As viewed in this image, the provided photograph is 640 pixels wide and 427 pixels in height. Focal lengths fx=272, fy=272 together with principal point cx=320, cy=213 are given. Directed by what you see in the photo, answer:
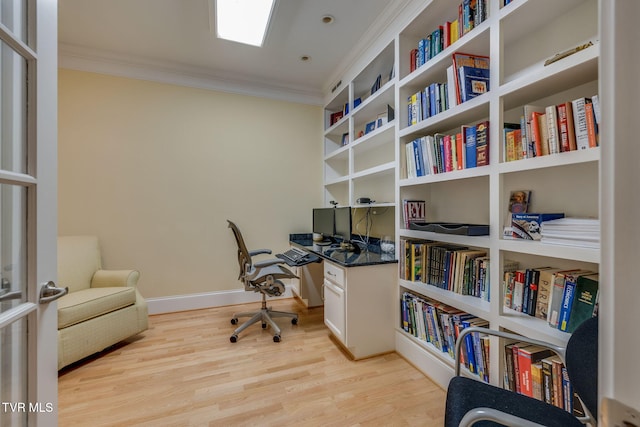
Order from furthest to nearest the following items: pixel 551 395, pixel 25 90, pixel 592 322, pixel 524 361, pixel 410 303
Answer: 1. pixel 410 303
2. pixel 524 361
3. pixel 551 395
4. pixel 592 322
5. pixel 25 90

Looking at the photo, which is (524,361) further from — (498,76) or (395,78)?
(395,78)

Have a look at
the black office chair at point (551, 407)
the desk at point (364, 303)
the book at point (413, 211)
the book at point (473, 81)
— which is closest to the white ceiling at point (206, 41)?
the book at point (473, 81)

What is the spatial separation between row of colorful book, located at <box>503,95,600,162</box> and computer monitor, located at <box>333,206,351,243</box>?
1.38 m

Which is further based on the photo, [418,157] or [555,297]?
[418,157]

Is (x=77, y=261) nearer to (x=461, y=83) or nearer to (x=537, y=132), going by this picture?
(x=461, y=83)

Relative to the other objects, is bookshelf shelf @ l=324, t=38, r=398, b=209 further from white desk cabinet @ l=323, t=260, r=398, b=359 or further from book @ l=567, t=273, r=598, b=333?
book @ l=567, t=273, r=598, b=333

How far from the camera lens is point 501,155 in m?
1.40

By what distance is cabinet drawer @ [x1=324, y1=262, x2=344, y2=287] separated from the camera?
6.68 feet

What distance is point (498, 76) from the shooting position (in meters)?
1.39

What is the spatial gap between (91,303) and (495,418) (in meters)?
2.49

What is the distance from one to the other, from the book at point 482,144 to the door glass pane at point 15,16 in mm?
1852

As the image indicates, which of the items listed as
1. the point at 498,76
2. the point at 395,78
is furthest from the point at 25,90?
the point at 395,78

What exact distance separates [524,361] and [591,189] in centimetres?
85

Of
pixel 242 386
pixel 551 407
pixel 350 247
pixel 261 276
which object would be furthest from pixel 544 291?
pixel 261 276
